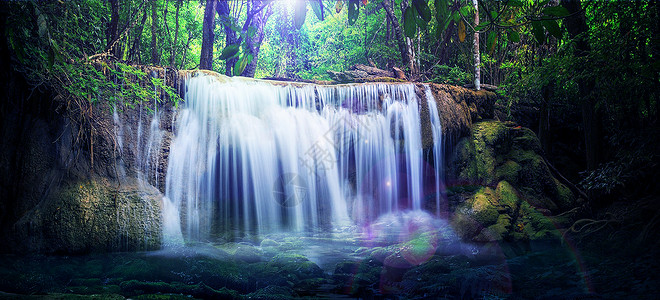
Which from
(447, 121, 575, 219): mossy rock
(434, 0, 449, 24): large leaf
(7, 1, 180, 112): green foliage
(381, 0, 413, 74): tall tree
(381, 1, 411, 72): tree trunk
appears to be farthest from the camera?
(381, 1, 411, 72): tree trunk

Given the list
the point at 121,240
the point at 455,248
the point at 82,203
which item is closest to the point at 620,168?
the point at 455,248

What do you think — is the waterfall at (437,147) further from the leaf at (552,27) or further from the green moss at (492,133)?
the leaf at (552,27)

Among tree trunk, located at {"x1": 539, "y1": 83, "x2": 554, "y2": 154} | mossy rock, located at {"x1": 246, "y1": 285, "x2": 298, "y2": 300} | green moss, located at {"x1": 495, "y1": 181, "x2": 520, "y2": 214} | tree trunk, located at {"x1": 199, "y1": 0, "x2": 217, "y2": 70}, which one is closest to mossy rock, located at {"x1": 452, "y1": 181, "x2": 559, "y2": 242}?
green moss, located at {"x1": 495, "y1": 181, "x2": 520, "y2": 214}

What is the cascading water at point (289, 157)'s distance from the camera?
886cm

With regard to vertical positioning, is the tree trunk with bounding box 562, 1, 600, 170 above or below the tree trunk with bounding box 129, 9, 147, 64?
below

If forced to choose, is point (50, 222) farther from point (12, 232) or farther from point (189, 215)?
point (189, 215)

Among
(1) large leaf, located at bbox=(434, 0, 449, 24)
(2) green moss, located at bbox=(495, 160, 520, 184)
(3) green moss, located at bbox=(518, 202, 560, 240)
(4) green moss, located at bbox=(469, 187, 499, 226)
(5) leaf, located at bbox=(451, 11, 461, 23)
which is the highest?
(5) leaf, located at bbox=(451, 11, 461, 23)

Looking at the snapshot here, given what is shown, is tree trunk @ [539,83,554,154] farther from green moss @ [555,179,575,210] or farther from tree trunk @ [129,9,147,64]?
tree trunk @ [129,9,147,64]

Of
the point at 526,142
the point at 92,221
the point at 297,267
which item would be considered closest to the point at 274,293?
the point at 297,267

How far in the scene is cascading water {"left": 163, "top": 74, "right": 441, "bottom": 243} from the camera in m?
8.86

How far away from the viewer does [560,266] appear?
632 cm

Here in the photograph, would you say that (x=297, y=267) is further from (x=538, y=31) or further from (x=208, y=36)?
(x=208, y=36)

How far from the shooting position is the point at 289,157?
10102mm

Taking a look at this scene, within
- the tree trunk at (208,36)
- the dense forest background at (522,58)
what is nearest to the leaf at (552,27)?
the dense forest background at (522,58)
